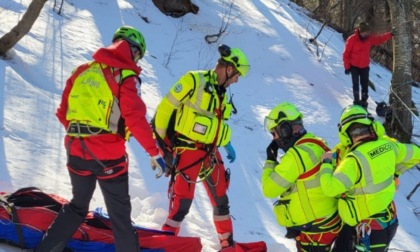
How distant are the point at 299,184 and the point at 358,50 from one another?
6003mm

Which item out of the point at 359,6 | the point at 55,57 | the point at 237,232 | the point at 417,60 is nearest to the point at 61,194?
the point at 237,232

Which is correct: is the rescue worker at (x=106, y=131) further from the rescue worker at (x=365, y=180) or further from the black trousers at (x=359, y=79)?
the black trousers at (x=359, y=79)

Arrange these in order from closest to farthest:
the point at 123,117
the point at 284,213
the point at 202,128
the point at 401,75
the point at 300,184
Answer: the point at 123,117 → the point at 300,184 → the point at 284,213 → the point at 202,128 → the point at 401,75

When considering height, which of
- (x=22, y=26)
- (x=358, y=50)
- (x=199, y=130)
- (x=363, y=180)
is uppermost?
(x=363, y=180)

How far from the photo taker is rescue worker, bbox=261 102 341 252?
3.53 meters

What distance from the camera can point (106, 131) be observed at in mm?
3307

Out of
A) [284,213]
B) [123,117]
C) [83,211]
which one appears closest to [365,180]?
[284,213]

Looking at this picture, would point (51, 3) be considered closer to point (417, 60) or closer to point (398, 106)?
point (398, 106)

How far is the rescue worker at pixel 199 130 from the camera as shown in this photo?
4.04 m

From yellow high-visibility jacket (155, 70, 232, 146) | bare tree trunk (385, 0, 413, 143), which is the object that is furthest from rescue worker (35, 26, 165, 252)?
bare tree trunk (385, 0, 413, 143)

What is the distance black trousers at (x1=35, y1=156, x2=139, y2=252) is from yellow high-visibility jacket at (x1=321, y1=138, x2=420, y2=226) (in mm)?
1377

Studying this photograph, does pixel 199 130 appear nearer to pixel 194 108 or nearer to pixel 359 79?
pixel 194 108

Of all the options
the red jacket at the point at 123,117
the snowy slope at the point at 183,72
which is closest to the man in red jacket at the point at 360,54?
the snowy slope at the point at 183,72

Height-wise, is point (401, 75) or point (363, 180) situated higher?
point (363, 180)
